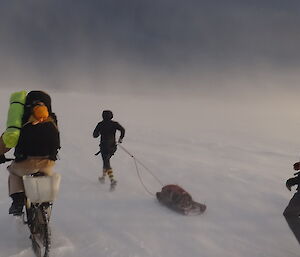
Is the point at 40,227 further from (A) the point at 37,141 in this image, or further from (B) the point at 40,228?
(A) the point at 37,141

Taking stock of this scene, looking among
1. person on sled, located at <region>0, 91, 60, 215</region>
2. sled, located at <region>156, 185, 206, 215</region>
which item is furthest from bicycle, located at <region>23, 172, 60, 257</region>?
sled, located at <region>156, 185, 206, 215</region>

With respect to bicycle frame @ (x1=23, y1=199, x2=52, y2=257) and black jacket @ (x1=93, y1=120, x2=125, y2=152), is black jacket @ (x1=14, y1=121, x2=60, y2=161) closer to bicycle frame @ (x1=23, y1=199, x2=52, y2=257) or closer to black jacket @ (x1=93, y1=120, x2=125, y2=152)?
bicycle frame @ (x1=23, y1=199, x2=52, y2=257)

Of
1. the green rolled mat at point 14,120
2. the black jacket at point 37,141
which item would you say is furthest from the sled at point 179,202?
the green rolled mat at point 14,120

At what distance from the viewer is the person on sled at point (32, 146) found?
4988 millimetres

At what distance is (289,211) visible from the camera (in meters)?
5.97

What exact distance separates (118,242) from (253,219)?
3545 mm

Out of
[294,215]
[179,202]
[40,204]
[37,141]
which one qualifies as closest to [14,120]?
[37,141]

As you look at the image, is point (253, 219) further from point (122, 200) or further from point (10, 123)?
point (10, 123)

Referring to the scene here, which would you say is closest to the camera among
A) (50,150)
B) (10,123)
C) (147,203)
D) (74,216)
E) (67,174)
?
(10,123)

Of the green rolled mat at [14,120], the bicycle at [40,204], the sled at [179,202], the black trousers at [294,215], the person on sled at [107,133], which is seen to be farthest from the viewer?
the person on sled at [107,133]

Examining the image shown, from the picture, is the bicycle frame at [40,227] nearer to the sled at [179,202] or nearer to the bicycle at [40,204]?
the bicycle at [40,204]

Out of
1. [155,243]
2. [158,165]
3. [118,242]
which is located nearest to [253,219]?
[155,243]

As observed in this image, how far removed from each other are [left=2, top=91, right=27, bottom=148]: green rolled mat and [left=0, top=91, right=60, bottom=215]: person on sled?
80 mm

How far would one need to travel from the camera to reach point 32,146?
5.06 metres
